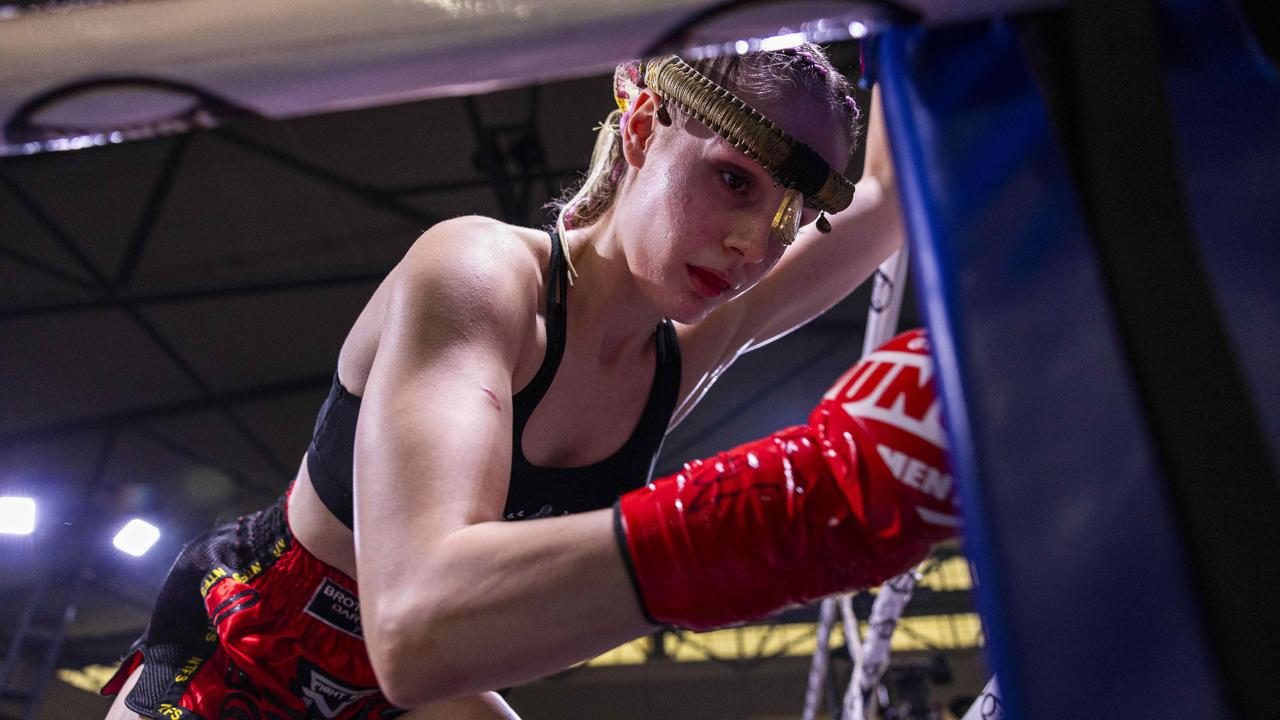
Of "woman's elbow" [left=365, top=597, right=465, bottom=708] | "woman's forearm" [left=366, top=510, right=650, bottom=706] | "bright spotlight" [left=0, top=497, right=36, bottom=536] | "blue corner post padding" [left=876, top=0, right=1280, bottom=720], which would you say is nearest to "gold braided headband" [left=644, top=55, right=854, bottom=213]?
"blue corner post padding" [left=876, top=0, right=1280, bottom=720]

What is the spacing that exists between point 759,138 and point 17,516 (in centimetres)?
780

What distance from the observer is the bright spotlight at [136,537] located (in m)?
7.33

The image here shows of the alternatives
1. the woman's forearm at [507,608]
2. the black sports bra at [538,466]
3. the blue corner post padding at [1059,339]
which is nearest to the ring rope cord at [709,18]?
the blue corner post padding at [1059,339]

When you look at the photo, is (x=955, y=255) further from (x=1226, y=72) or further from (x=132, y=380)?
(x=132, y=380)

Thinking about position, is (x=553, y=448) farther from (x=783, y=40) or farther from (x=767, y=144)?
(x=783, y=40)

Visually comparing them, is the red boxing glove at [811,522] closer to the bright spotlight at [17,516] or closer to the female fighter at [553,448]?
the female fighter at [553,448]

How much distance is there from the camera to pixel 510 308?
96cm

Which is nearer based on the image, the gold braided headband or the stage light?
the stage light

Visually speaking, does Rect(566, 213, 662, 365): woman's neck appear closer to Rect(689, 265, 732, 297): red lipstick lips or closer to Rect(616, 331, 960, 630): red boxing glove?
Rect(689, 265, 732, 297): red lipstick lips

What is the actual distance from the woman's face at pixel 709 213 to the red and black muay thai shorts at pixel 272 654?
656mm

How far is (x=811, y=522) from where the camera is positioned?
2.01 feet

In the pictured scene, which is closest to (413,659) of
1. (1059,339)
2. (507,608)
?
(507,608)

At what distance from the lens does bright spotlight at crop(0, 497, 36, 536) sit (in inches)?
268

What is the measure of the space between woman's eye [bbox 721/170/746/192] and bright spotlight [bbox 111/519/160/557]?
7.70m
